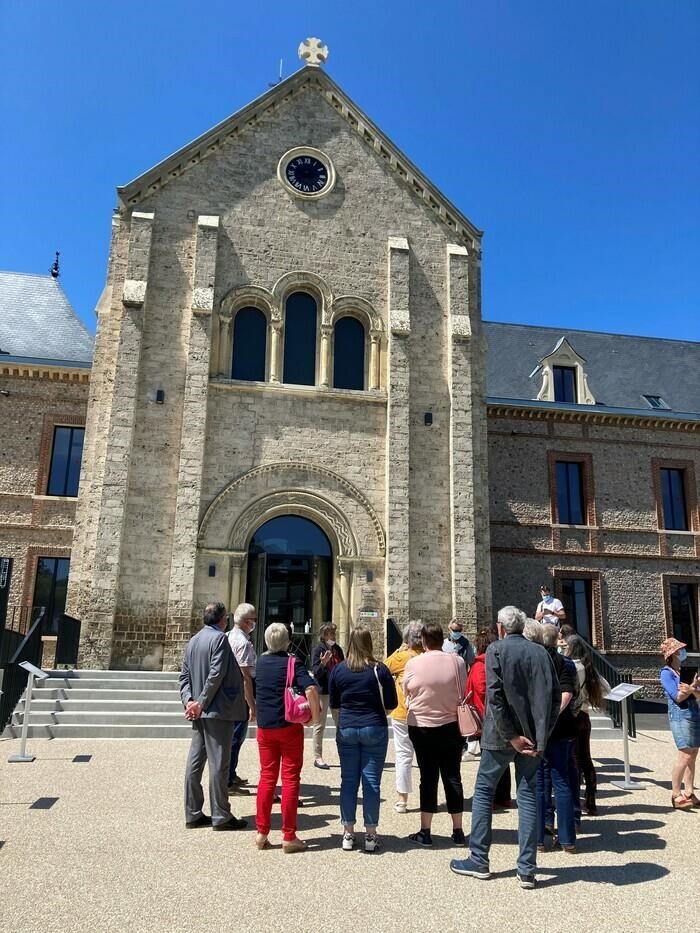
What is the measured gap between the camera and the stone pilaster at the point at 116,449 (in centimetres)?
1474

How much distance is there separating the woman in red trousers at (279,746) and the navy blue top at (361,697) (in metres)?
0.26

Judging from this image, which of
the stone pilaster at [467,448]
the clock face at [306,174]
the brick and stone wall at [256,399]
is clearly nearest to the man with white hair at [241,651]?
the brick and stone wall at [256,399]

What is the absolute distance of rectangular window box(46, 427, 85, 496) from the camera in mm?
19797

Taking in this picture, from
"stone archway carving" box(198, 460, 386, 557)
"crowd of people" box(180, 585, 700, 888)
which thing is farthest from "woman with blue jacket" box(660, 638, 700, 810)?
"stone archway carving" box(198, 460, 386, 557)

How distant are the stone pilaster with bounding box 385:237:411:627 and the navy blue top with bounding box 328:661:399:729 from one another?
983 cm

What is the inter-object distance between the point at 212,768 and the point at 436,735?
2.04 metres

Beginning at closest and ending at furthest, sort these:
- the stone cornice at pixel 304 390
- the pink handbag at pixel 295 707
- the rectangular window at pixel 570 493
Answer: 1. the pink handbag at pixel 295 707
2. the stone cornice at pixel 304 390
3. the rectangular window at pixel 570 493

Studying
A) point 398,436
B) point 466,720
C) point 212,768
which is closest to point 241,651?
point 212,768

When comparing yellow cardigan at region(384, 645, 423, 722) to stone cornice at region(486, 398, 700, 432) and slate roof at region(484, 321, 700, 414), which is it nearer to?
stone cornice at region(486, 398, 700, 432)

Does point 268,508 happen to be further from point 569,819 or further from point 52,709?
point 569,819

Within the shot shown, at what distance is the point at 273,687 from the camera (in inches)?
233

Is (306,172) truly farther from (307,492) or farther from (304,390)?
(307,492)

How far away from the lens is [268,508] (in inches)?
637

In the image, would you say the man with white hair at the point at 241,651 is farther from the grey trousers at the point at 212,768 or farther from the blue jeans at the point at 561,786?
the blue jeans at the point at 561,786
